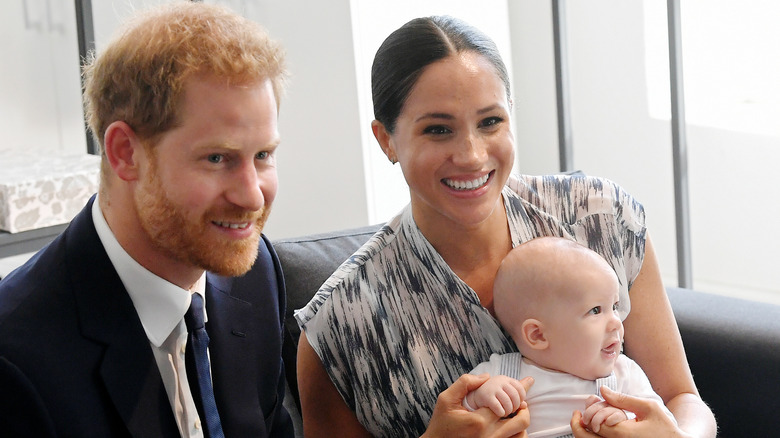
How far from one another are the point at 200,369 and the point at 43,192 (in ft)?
5.69

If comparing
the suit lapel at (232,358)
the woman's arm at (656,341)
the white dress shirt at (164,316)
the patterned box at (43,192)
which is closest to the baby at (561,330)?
the woman's arm at (656,341)

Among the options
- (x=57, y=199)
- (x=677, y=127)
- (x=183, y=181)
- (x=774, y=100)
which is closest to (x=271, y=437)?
(x=183, y=181)

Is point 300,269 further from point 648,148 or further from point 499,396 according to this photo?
point 648,148

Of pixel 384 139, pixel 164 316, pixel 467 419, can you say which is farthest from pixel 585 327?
pixel 164 316

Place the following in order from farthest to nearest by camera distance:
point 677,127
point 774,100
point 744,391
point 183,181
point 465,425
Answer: point 774,100 < point 677,127 < point 744,391 < point 465,425 < point 183,181

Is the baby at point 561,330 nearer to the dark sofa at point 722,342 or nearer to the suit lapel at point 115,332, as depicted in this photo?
the dark sofa at point 722,342

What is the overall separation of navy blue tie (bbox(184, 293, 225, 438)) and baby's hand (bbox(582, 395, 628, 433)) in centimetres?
62

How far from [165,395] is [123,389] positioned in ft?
0.26

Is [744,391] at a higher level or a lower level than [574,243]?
lower

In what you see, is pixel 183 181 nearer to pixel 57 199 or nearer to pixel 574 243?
pixel 574 243

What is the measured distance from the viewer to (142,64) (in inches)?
53.7

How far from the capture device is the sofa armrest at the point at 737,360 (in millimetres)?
2090

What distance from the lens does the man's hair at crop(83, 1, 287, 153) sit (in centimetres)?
135

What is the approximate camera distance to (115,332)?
1410mm
